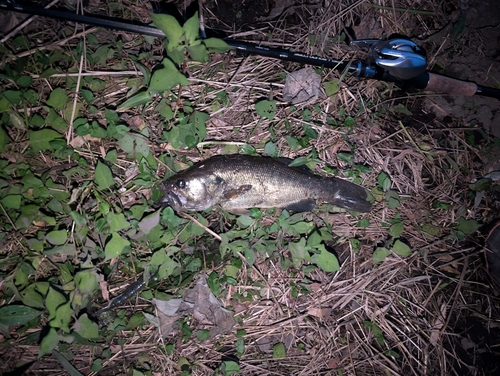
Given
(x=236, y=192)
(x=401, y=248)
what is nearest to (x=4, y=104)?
(x=236, y=192)

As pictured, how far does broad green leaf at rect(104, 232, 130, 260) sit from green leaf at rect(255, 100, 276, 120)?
2.19 meters

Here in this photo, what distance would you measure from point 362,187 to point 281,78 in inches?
71.8

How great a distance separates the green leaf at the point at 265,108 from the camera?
3605mm

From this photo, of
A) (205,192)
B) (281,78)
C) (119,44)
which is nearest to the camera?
(205,192)

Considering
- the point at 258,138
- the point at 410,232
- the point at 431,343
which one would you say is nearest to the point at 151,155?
the point at 258,138

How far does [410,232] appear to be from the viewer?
3934 millimetres

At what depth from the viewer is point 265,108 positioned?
3.62 metres

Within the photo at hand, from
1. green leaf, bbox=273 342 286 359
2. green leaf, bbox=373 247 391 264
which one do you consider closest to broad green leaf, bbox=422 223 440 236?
green leaf, bbox=373 247 391 264

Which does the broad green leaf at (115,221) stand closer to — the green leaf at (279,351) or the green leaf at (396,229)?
the green leaf at (279,351)

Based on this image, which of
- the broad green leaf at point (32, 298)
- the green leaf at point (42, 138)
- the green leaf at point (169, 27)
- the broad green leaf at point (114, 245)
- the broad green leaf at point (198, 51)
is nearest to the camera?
the green leaf at point (169, 27)

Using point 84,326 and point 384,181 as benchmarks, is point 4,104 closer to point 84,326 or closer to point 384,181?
point 84,326

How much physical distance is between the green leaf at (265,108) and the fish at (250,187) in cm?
58

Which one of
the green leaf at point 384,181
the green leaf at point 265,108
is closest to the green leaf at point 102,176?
the green leaf at point 265,108

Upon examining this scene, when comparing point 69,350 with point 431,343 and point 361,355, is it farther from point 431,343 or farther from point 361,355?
point 431,343
